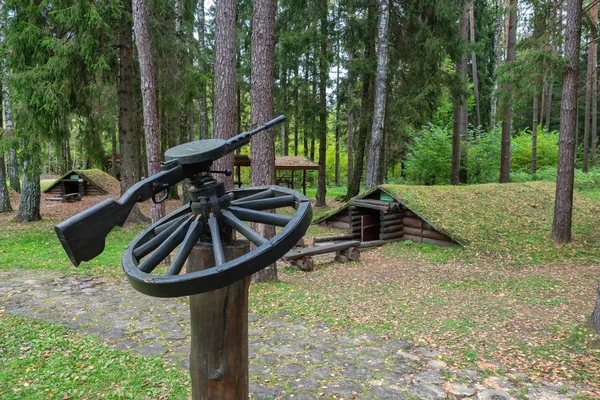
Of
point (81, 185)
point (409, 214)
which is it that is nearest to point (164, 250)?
point (409, 214)

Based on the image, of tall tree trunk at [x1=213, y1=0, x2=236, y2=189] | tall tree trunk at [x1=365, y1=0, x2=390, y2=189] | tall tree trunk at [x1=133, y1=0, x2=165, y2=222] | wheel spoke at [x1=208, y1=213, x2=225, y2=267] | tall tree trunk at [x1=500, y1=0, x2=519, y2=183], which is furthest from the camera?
tall tree trunk at [x1=500, y1=0, x2=519, y2=183]

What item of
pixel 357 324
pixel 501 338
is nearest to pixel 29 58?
pixel 357 324

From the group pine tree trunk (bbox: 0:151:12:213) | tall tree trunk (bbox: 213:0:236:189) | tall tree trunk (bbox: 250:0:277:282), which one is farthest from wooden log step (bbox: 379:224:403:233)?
pine tree trunk (bbox: 0:151:12:213)

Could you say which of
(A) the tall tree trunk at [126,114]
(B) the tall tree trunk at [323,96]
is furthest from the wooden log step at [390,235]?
(A) the tall tree trunk at [126,114]

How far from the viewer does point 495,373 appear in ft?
13.6

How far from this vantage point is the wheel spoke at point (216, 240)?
1.91 m

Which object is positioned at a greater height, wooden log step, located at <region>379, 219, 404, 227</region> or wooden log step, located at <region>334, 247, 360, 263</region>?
wooden log step, located at <region>379, 219, 404, 227</region>

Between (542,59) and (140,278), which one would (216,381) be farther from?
(542,59)

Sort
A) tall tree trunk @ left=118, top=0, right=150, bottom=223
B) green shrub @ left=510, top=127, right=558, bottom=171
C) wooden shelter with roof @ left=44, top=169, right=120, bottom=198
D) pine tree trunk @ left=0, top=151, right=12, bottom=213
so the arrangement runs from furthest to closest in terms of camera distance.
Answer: green shrub @ left=510, top=127, right=558, bottom=171, wooden shelter with roof @ left=44, top=169, right=120, bottom=198, pine tree trunk @ left=0, top=151, right=12, bottom=213, tall tree trunk @ left=118, top=0, right=150, bottom=223

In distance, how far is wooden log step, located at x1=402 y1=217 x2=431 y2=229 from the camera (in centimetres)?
1123

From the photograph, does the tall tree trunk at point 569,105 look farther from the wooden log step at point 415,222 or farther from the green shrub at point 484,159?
the green shrub at point 484,159

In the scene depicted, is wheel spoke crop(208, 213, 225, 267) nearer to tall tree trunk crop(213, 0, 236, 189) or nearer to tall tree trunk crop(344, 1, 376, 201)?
tall tree trunk crop(213, 0, 236, 189)

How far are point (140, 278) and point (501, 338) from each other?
4.84 m

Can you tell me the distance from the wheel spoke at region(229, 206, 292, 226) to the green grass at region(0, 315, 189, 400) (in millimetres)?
2263
